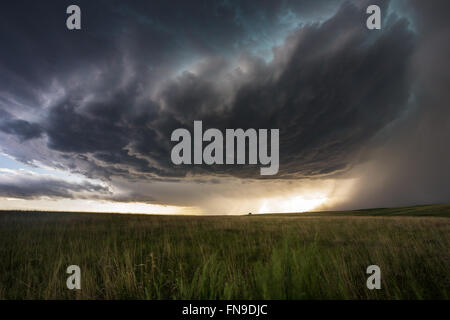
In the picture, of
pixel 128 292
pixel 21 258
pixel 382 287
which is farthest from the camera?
pixel 21 258

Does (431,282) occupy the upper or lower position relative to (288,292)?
lower

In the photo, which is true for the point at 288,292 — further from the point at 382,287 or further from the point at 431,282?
the point at 431,282
